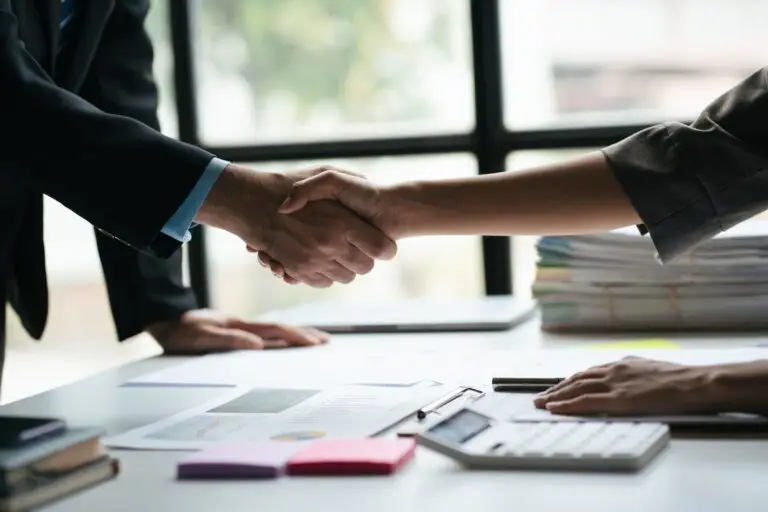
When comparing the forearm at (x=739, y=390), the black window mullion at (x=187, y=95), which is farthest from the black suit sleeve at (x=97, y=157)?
the black window mullion at (x=187, y=95)

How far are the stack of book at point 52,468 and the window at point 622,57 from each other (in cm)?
170


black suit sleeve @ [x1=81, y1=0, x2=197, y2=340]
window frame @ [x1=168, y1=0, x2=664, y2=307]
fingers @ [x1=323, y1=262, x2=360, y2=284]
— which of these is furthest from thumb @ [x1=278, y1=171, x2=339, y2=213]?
window frame @ [x1=168, y1=0, x2=664, y2=307]

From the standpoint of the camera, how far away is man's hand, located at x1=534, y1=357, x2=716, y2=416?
3.73 ft

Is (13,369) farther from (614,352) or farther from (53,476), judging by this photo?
(53,476)

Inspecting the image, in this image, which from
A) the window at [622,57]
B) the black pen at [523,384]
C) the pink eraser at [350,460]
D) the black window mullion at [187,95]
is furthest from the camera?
the black window mullion at [187,95]

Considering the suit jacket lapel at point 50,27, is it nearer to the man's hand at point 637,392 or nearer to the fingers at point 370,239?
the fingers at point 370,239

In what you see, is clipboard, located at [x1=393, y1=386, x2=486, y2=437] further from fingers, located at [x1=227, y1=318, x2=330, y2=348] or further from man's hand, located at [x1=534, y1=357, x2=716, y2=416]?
fingers, located at [x1=227, y1=318, x2=330, y2=348]

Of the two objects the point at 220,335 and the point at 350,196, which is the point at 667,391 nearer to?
the point at 350,196

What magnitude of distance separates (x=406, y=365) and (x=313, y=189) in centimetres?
32

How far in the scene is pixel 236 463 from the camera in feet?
3.35

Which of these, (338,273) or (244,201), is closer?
(244,201)

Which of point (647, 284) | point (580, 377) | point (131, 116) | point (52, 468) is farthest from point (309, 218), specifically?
point (52, 468)

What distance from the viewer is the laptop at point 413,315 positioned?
1.94 meters

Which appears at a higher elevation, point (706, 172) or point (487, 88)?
point (487, 88)
